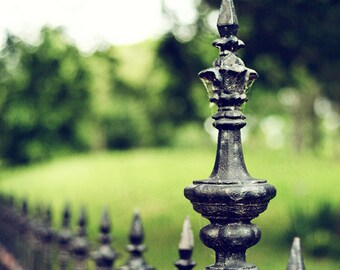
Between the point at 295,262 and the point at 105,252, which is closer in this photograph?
the point at 295,262

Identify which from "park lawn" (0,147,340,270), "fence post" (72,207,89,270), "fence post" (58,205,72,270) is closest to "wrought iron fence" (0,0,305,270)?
"fence post" (72,207,89,270)

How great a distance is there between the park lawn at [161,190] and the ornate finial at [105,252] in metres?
4.99

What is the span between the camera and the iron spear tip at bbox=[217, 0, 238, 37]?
189cm

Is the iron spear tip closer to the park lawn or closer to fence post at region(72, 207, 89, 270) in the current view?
fence post at region(72, 207, 89, 270)

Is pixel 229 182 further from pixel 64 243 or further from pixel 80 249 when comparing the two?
pixel 64 243

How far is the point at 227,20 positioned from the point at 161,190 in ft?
40.5

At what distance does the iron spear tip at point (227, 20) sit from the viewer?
189 cm

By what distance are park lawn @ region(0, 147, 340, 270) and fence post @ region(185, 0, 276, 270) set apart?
250 inches

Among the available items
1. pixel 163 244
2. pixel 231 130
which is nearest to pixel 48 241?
pixel 231 130

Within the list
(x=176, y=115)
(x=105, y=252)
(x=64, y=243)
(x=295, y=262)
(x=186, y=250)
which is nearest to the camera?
(x=295, y=262)

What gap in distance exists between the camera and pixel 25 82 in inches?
648

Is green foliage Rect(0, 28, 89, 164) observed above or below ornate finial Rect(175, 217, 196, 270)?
above

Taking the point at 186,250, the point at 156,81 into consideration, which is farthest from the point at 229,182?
the point at 156,81

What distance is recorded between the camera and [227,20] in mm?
1897
